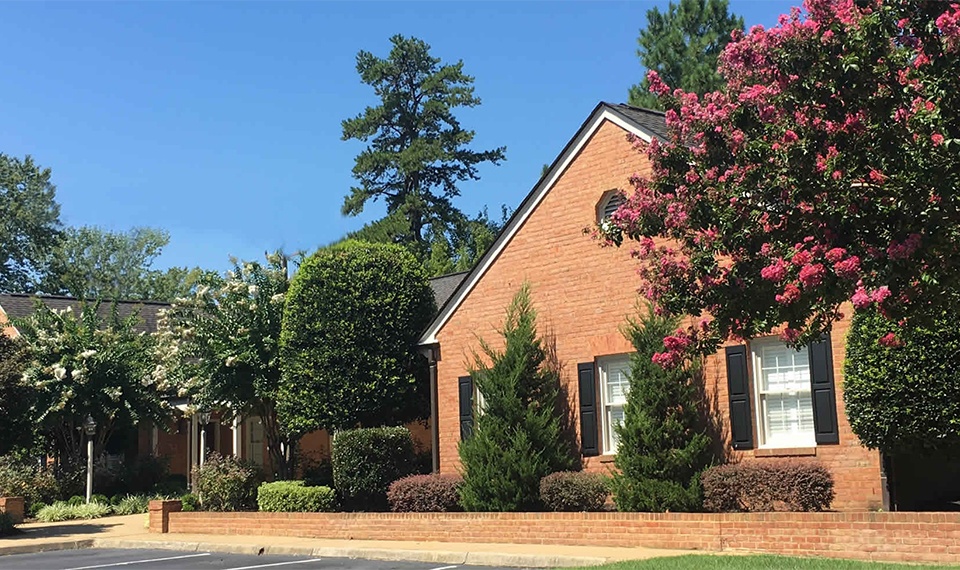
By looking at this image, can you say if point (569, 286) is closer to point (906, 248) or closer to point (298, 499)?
point (298, 499)

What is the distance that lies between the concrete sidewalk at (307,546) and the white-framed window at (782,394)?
10.2 ft

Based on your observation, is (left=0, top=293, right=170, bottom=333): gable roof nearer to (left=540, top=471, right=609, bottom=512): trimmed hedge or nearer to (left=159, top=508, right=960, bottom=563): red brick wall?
(left=159, top=508, right=960, bottom=563): red brick wall

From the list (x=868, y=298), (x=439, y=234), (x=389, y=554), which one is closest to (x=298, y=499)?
(x=389, y=554)

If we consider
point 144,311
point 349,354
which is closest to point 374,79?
point 144,311

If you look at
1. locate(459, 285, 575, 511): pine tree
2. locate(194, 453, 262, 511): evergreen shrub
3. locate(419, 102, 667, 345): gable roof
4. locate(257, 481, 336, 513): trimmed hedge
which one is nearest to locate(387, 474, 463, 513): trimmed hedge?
locate(459, 285, 575, 511): pine tree

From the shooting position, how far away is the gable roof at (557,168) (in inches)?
736

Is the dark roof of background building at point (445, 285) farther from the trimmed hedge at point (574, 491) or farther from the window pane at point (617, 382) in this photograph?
the trimmed hedge at point (574, 491)

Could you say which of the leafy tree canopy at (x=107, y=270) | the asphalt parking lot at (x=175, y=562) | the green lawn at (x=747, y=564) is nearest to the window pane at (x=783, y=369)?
the green lawn at (x=747, y=564)

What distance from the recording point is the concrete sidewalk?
1461cm

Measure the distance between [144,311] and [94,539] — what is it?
2081cm

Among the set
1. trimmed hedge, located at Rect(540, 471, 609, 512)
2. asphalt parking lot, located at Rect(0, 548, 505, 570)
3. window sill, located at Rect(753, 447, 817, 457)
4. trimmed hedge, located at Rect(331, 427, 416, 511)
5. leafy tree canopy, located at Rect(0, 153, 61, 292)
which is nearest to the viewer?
asphalt parking lot, located at Rect(0, 548, 505, 570)

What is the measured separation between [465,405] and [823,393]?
7400 mm

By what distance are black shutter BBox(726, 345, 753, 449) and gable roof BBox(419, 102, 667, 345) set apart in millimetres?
4013

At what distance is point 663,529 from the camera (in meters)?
14.9
